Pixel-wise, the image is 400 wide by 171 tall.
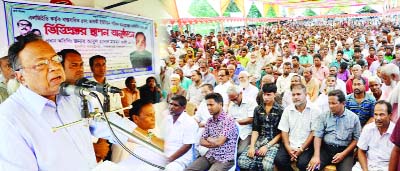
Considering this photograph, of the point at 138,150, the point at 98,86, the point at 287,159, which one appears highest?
the point at 98,86

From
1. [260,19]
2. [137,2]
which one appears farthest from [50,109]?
[260,19]

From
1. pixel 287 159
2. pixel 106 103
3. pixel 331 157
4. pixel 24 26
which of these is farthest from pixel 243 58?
pixel 106 103

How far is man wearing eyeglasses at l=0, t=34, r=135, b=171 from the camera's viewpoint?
0.78 metres

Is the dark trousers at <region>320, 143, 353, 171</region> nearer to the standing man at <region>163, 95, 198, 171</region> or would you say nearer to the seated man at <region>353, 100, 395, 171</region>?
the seated man at <region>353, 100, 395, 171</region>

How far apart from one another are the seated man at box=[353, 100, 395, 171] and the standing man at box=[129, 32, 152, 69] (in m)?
1.42

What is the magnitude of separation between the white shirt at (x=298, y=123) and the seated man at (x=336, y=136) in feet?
0.31

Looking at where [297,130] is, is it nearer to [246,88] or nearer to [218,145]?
[218,145]

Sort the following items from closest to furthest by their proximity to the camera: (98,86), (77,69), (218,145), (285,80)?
(98,86)
(77,69)
(218,145)
(285,80)

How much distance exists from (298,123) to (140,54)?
1139 mm

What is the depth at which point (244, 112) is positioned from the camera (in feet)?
8.80

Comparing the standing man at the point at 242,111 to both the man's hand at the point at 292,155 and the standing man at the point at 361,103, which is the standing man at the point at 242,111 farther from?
the standing man at the point at 361,103

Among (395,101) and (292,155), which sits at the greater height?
(395,101)

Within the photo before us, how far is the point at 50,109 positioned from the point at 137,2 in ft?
4.90

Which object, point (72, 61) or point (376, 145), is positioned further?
point (376, 145)
